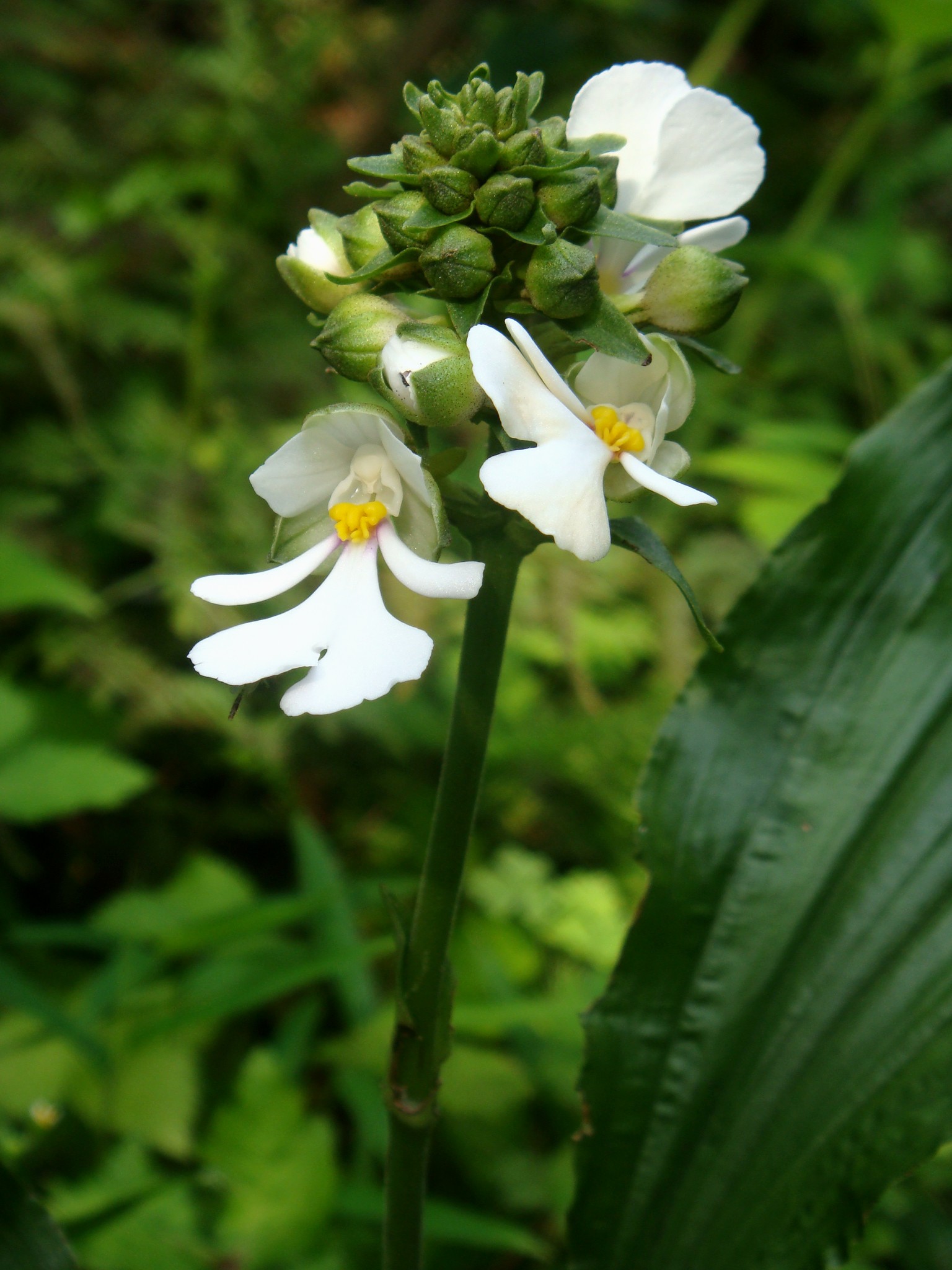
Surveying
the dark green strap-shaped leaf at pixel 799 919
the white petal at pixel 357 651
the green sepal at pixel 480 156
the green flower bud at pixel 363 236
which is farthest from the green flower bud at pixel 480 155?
the dark green strap-shaped leaf at pixel 799 919

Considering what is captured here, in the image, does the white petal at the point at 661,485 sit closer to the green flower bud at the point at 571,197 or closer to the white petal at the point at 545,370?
the white petal at the point at 545,370

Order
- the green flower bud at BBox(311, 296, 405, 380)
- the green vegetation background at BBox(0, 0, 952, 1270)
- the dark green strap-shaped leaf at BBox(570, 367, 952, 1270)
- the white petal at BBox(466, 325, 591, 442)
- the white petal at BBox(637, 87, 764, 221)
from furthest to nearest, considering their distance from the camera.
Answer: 1. the green vegetation background at BBox(0, 0, 952, 1270)
2. the dark green strap-shaped leaf at BBox(570, 367, 952, 1270)
3. the white petal at BBox(637, 87, 764, 221)
4. the green flower bud at BBox(311, 296, 405, 380)
5. the white petal at BBox(466, 325, 591, 442)

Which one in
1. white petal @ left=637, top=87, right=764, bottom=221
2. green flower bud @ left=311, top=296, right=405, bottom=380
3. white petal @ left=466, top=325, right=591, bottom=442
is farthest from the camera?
white petal @ left=637, top=87, right=764, bottom=221

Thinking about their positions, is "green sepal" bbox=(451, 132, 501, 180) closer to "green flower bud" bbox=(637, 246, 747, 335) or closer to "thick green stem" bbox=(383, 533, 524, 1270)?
"green flower bud" bbox=(637, 246, 747, 335)

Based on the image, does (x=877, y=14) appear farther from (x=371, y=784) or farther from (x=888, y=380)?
(x=371, y=784)

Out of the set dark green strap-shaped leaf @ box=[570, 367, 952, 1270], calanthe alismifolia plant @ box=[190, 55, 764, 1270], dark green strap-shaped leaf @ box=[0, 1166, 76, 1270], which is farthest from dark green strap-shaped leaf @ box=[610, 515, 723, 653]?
dark green strap-shaped leaf @ box=[0, 1166, 76, 1270]

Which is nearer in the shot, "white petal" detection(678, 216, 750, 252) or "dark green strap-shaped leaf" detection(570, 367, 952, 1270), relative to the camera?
"white petal" detection(678, 216, 750, 252)

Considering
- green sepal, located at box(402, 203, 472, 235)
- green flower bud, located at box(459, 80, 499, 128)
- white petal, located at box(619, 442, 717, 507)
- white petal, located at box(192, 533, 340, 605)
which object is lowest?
white petal, located at box(192, 533, 340, 605)

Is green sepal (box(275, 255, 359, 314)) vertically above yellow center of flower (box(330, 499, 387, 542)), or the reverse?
green sepal (box(275, 255, 359, 314))
